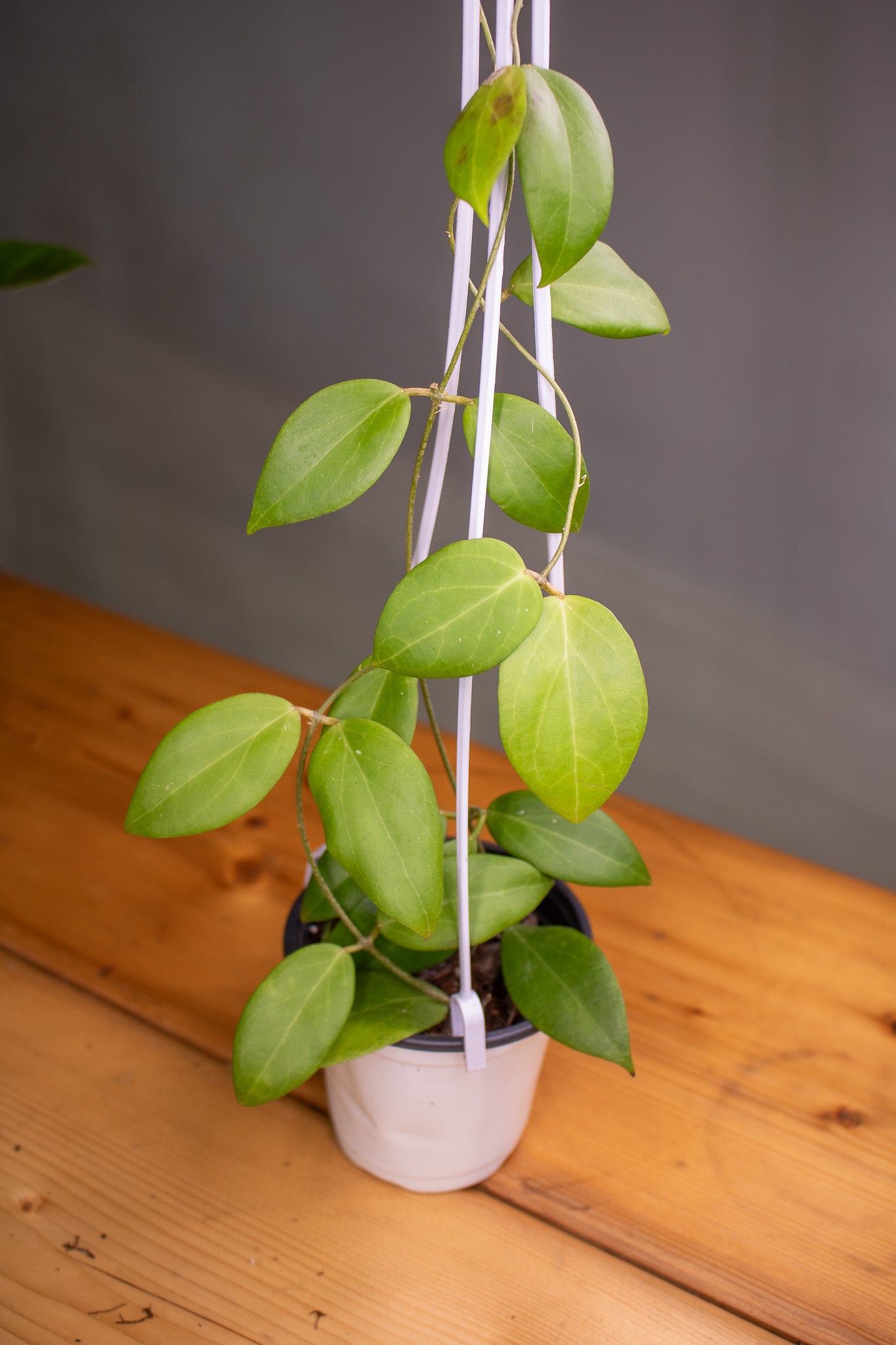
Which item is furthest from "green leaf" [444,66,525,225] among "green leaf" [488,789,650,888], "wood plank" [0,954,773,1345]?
"wood plank" [0,954,773,1345]

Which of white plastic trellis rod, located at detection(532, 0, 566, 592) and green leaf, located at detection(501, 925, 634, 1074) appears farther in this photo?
green leaf, located at detection(501, 925, 634, 1074)

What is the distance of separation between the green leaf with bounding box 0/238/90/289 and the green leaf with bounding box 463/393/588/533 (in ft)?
0.61

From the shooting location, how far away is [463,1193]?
0.67 m

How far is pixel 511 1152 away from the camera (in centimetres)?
69

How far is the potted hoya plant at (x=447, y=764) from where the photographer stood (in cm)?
41

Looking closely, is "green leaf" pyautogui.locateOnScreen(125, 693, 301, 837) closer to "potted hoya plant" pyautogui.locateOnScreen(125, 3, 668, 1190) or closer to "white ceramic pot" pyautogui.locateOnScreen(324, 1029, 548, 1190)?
"potted hoya plant" pyautogui.locateOnScreen(125, 3, 668, 1190)

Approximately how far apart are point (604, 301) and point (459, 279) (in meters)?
0.08

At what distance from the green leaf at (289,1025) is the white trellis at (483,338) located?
7 cm

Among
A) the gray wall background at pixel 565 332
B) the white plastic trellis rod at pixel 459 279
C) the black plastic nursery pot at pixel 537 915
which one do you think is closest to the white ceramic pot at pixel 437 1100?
the black plastic nursery pot at pixel 537 915

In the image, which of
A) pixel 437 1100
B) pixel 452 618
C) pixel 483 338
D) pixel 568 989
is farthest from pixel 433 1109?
pixel 483 338

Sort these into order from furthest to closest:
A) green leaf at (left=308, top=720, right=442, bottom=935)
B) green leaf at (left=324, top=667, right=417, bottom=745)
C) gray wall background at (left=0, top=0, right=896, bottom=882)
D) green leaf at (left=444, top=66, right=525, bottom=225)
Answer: gray wall background at (left=0, top=0, right=896, bottom=882) → green leaf at (left=324, top=667, right=417, bottom=745) → green leaf at (left=308, top=720, right=442, bottom=935) → green leaf at (left=444, top=66, right=525, bottom=225)

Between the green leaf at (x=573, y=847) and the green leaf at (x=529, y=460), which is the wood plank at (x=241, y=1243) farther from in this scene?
the green leaf at (x=529, y=460)

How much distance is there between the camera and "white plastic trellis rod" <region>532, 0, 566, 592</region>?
0.40m

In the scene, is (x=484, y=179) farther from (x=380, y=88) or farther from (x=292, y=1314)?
(x=380, y=88)
